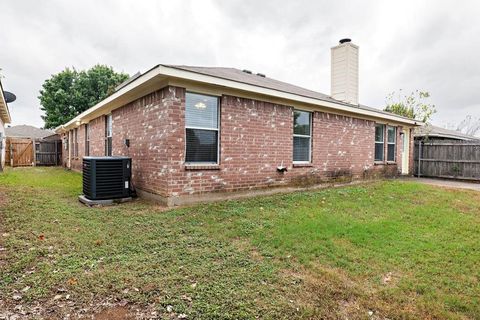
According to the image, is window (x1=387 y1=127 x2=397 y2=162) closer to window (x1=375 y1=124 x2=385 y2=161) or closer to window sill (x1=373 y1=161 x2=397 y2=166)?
window sill (x1=373 y1=161 x2=397 y2=166)

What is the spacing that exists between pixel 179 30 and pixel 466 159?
47.7 ft

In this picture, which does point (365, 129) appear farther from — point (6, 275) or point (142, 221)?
point (6, 275)

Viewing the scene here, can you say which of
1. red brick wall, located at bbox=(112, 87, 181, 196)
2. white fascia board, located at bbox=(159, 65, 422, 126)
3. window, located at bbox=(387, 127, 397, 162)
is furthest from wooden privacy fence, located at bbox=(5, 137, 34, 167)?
window, located at bbox=(387, 127, 397, 162)

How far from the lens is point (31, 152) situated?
65.0ft

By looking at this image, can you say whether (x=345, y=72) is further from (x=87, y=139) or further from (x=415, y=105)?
(x=87, y=139)

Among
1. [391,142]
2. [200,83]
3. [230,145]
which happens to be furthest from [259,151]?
[391,142]

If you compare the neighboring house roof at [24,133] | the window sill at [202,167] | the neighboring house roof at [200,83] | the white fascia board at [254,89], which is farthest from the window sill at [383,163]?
the neighboring house roof at [24,133]

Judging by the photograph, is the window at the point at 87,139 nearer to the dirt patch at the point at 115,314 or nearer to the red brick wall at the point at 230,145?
the red brick wall at the point at 230,145

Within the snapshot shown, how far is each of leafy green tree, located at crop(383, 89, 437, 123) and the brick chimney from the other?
10.6 metres

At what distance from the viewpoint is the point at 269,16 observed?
1088cm

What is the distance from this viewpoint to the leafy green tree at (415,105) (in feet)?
60.5

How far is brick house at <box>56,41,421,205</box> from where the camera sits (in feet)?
19.3

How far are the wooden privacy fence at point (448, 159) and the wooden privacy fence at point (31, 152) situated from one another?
24694 mm

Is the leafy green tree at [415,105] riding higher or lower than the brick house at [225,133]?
higher
